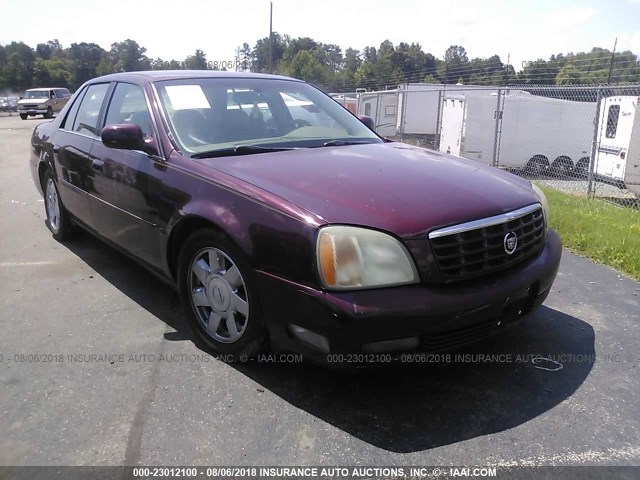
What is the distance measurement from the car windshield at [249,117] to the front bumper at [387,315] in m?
1.25

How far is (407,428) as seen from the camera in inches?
102

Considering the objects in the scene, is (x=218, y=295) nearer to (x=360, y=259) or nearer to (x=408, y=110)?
(x=360, y=259)

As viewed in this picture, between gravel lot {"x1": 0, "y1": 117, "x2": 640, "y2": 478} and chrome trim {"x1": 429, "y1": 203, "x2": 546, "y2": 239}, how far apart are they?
34.9 inches

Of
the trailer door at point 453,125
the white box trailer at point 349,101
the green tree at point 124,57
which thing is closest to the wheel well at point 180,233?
the trailer door at point 453,125

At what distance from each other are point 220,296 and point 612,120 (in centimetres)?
1261

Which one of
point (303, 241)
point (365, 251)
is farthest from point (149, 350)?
point (365, 251)

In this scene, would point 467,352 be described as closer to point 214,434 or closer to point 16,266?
point 214,434

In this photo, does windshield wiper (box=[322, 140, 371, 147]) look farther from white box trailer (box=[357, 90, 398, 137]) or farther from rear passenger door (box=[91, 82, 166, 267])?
white box trailer (box=[357, 90, 398, 137])

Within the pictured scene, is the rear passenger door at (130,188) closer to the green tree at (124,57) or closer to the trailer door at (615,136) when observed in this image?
the trailer door at (615,136)

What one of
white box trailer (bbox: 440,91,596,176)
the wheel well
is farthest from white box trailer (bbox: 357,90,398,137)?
the wheel well

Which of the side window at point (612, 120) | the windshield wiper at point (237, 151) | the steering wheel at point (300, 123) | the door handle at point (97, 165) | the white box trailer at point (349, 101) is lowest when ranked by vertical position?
the door handle at point (97, 165)

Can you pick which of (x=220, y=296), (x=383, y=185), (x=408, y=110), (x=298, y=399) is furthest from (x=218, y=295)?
(x=408, y=110)

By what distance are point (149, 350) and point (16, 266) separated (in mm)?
2395

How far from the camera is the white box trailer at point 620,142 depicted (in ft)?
38.4
